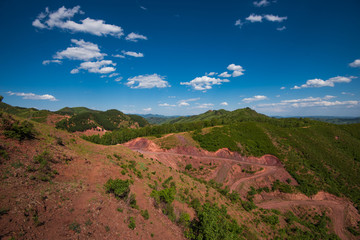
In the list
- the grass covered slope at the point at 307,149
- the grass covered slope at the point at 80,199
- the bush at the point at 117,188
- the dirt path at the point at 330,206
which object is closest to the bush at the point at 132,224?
the grass covered slope at the point at 80,199

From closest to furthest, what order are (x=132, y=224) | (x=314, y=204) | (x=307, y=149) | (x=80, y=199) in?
(x=80, y=199)
(x=132, y=224)
(x=314, y=204)
(x=307, y=149)

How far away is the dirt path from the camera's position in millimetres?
44250

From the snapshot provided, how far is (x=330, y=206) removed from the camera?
48.2 meters

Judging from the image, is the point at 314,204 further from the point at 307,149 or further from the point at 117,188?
the point at 117,188

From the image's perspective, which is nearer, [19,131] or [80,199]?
[80,199]

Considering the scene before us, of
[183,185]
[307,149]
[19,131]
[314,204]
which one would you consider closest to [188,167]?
[183,185]

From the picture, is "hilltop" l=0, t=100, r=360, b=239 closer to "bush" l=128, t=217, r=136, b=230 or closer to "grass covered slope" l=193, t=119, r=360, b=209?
"bush" l=128, t=217, r=136, b=230

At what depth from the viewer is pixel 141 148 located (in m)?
71.9

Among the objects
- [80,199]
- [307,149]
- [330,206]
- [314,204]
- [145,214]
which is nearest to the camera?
[80,199]

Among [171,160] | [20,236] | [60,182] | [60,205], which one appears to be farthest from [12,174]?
[171,160]

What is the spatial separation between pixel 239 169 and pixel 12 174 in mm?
64302

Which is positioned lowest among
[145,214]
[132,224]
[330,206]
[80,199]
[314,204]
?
[330,206]

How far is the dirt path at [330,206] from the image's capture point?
44250mm

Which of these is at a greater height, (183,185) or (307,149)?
(307,149)
